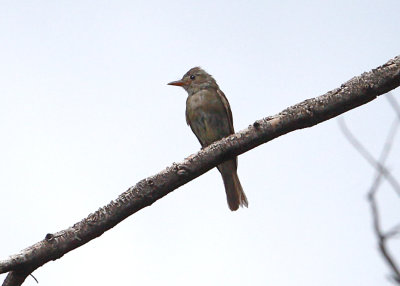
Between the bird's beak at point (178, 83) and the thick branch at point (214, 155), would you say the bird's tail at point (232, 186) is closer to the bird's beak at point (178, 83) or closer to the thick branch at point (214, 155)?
the bird's beak at point (178, 83)

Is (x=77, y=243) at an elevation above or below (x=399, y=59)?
below

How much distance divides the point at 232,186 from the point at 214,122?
76 centimetres

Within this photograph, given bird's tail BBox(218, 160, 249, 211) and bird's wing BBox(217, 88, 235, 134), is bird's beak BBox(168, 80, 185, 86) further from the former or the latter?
bird's tail BBox(218, 160, 249, 211)

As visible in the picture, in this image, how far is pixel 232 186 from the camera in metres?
6.55

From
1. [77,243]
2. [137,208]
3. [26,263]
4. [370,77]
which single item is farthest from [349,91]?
[26,263]

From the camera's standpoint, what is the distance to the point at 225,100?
7.00m

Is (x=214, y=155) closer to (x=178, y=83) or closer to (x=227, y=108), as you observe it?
(x=227, y=108)

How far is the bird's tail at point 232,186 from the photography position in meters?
6.42

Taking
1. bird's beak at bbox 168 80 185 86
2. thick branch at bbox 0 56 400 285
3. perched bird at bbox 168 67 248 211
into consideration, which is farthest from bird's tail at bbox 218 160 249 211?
thick branch at bbox 0 56 400 285

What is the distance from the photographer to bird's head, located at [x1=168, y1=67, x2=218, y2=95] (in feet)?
24.4

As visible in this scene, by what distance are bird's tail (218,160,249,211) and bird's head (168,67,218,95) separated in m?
1.21

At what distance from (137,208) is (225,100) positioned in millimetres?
3996

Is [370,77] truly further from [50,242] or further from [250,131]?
[50,242]

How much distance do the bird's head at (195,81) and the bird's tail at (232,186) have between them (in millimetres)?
1211
